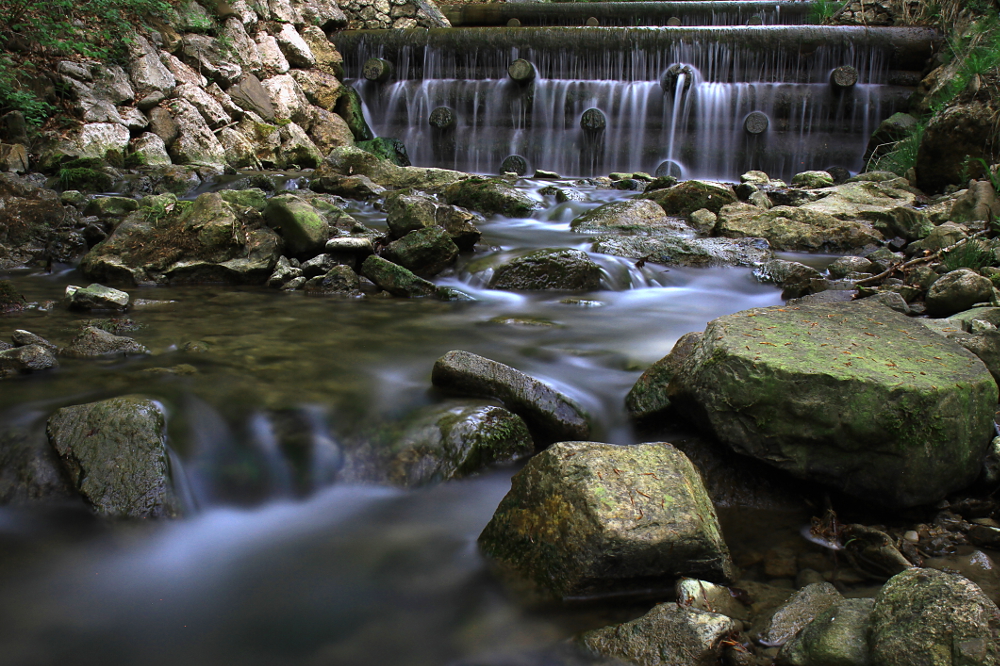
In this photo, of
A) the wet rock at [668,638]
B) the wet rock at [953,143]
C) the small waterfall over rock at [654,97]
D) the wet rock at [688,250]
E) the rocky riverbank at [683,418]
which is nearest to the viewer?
the wet rock at [668,638]

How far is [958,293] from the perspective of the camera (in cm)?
377

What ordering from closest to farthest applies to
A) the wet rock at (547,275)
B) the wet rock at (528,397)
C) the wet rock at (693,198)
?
the wet rock at (528,397) < the wet rock at (547,275) < the wet rock at (693,198)

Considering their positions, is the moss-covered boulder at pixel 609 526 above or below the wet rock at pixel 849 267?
below

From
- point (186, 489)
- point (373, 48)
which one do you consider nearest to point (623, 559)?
point (186, 489)

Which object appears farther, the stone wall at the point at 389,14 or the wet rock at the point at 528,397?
the stone wall at the point at 389,14

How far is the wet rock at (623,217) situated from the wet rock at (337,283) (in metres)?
3.11

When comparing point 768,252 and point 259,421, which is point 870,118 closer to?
point 768,252

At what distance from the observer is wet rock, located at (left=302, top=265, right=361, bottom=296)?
5.46 m

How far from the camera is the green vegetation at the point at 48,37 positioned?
860 cm

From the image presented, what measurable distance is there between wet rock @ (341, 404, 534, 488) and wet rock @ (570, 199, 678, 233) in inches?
194

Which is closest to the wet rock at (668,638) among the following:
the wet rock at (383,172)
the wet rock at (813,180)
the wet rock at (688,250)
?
the wet rock at (688,250)

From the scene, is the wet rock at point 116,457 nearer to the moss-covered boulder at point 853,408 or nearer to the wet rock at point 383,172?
the moss-covered boulder at point 853,408

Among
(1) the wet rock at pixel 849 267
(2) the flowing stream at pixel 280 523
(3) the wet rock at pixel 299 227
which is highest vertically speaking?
(3) the wet rock at pixel 299 227

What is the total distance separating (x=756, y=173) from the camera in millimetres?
11047
